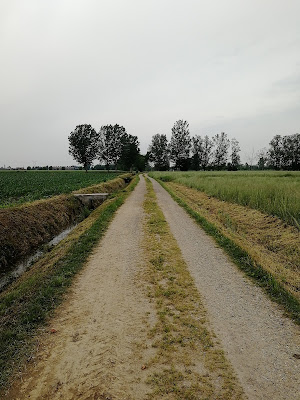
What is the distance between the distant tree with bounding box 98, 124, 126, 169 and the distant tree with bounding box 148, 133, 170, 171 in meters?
20.9

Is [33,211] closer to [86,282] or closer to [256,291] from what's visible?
[86,282]

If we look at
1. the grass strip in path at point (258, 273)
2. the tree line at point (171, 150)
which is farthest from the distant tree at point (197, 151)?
the grass strip in path at point (258, 273)

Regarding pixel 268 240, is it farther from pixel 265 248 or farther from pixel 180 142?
pixel 180 142

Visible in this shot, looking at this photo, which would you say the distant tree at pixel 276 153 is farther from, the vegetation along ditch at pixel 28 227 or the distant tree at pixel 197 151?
the vegetation along ditch at pixel 28 227

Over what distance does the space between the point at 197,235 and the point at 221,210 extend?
5537 millimetres

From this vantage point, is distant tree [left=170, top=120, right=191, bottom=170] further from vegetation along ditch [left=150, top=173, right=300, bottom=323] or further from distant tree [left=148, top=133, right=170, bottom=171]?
vegetation along ditch [left=150, top=173, right=300, bottom=323]

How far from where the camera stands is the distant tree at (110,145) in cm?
8606

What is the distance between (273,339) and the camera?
12.6ft

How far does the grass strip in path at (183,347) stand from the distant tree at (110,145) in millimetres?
82609

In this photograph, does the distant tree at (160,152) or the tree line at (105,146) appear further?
the distant tree at (160,152)

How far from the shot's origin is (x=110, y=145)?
284 feet

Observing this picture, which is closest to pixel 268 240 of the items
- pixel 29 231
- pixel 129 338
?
pixel 129 338

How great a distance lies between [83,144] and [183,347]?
81.8 m

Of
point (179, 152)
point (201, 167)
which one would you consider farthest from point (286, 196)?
point (201, 167)
